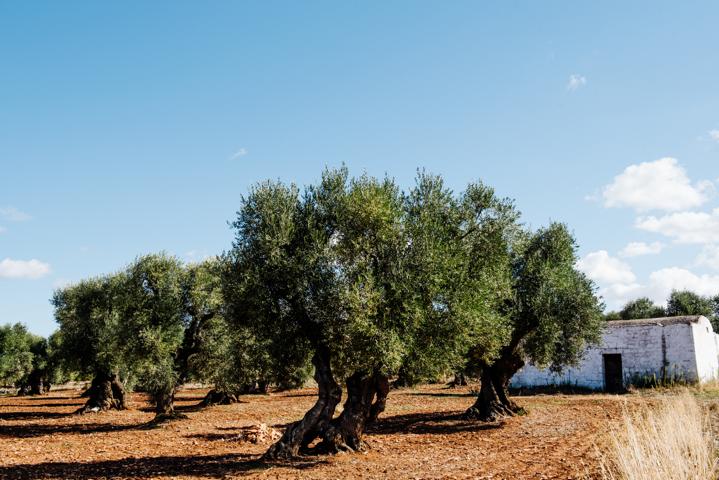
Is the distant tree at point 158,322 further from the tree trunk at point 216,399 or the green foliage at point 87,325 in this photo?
the tree trunk at point 216,399

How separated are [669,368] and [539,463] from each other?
122ft

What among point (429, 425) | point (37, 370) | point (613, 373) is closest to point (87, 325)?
point (429, 425)

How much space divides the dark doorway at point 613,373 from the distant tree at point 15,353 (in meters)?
77.0

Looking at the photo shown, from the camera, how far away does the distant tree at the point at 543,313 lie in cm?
3034

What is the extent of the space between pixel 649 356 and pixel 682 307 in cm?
4975

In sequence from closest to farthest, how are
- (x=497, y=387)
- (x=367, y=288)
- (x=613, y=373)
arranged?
1. (x=367, y=288)
2. (x=497, y=387)
3. (x=613, y=373)

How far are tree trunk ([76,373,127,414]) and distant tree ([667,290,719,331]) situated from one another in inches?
3494

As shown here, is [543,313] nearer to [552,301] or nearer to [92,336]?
[552,301]

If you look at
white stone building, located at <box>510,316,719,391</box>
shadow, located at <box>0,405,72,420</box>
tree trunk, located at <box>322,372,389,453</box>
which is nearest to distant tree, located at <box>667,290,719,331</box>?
white stone building, located at <box>510,316,719,391</box>

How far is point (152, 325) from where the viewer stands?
36.2 meters

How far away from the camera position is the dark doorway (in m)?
51.4

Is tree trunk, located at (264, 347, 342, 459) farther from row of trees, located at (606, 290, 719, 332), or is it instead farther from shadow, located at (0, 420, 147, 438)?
row of trees, located at (606, 290, 719, 332)

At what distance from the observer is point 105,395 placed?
48531 mm

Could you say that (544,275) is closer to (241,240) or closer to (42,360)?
(241,240)
